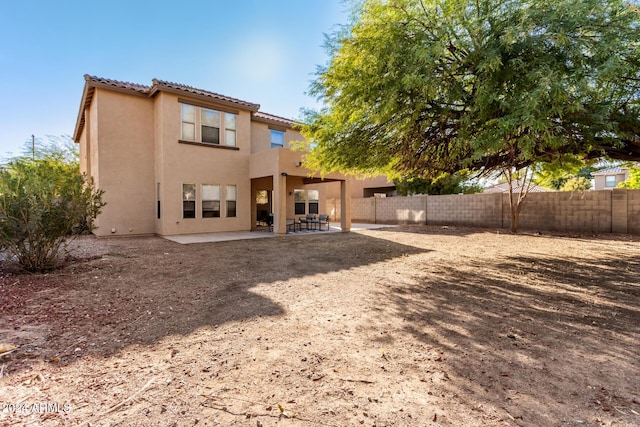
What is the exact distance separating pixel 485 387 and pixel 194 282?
203 inches

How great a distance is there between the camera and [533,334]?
136 inches

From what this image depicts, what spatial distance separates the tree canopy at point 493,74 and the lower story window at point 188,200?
29.7 feet

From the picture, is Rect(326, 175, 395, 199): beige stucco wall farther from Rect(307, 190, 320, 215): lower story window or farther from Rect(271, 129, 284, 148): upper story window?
Rect(271, 129, 284, 148): upper story window

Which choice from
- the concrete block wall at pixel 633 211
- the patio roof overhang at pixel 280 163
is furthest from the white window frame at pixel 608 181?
the patio roof overhang at pixel 280 163

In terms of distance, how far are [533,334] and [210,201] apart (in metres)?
13.3

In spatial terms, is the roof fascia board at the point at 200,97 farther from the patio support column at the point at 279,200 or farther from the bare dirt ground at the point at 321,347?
the bare dirt ground at the point at 321,347

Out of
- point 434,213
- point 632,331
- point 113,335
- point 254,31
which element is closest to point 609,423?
point 632,331

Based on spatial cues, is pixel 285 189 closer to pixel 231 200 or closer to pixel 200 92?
pixel 231 200

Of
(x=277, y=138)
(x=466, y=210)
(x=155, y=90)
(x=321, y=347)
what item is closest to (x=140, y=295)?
(x=321, y=347)

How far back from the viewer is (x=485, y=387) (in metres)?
2.44

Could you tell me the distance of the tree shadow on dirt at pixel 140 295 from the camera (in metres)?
3.45

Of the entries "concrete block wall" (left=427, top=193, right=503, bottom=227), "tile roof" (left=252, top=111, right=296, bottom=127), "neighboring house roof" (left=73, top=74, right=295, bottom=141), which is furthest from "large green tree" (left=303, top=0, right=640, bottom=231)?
"concrete block wall" (left=427, top=193, right=503, bottom=227)

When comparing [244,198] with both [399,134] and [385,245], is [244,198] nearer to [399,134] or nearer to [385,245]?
[385,245]

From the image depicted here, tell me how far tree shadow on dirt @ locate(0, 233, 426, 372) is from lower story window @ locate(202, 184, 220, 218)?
4.82 metres
